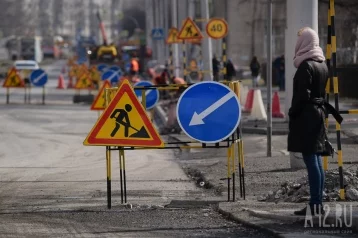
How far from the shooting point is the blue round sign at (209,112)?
11.5 m

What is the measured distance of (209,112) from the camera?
11516 mm

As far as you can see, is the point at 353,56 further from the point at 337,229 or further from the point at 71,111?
the point at 337,229

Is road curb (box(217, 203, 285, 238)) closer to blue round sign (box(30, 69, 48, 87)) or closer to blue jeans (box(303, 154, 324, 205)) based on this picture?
blue jeans (box(303, 154, 324, 205))

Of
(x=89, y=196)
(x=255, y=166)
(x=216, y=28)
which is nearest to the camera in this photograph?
(x=89, y=196)

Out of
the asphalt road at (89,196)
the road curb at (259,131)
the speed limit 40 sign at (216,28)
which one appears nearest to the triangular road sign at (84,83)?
the speed limit 40 sign at (216,28)

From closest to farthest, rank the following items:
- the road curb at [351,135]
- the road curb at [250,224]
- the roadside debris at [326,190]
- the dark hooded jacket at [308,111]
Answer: the road curb at [250,224] < the dark hooded jacket at [308,111] < the roadside debris at [326,190] < the road curb at [351,135]

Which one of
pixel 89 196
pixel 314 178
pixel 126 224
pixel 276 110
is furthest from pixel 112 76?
pixel 314 178

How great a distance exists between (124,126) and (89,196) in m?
1.62

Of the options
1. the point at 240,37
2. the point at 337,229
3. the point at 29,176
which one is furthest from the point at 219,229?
the point at 240,37

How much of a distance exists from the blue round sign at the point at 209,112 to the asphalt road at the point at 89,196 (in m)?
0.79

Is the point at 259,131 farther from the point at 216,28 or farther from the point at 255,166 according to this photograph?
the point at 255,166

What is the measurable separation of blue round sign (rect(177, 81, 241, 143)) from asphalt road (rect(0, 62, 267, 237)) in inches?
30.9

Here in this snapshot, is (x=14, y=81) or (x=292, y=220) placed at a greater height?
(x=292, y=220)

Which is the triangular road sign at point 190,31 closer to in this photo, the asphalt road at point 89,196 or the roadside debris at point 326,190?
the asphalt road at point 89,196
